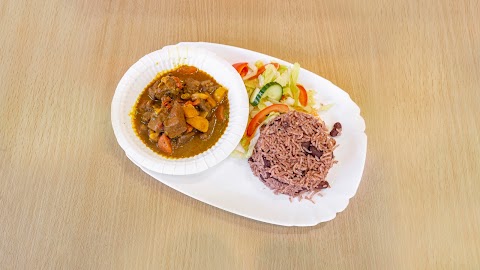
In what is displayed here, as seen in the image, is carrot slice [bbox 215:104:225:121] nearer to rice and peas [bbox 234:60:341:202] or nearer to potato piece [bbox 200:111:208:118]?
potato piece [bbox 200:111:208:118]

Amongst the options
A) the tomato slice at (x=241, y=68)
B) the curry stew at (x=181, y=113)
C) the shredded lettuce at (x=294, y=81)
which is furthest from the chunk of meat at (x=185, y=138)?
the shredded lettuce at (x=294, y=81)

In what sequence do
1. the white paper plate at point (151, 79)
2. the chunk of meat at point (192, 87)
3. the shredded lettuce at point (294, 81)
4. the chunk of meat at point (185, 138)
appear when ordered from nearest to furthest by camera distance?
the white paper plate at point (151, 79) → the chunk of meat at point (185, 138) → the chunk of meat at point (192, 87) → the shredded lettuce at point (294, 81)

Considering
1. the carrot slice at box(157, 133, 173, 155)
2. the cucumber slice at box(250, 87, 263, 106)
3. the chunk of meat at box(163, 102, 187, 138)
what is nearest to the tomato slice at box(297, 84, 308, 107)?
the cucumber slice at box(250, 87, 263, 106)

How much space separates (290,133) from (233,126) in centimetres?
43

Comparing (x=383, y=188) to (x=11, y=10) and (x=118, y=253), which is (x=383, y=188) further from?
(x=11, y=10)

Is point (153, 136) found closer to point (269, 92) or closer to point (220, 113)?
point (220, 113)

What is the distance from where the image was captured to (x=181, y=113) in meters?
2.76

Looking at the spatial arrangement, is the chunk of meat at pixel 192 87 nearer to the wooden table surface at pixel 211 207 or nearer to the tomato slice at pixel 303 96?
the wooden table surface at pixel 211 207

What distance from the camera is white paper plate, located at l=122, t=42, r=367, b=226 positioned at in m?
2.78

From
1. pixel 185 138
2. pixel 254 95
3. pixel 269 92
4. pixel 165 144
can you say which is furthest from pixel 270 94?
pixel 165 144

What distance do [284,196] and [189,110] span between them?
96cm

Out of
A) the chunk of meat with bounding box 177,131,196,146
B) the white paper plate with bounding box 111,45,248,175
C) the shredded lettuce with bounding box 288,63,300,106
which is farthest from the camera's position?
the shredded lettuce with bounding box 288,63,300,106

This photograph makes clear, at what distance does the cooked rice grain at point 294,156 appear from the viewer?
2756 mm

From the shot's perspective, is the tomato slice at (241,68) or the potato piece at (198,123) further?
the tomato slice at (241,68)
